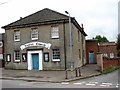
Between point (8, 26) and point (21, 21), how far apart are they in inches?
81.3

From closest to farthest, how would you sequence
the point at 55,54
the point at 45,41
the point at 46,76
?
1. the point at 46,76
2. the point at 55,54
3. the point at 45,41

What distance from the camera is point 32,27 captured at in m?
19.3

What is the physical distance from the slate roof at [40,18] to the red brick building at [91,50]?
11.9 metres

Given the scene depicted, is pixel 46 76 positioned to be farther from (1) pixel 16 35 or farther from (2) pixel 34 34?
(1) pixel 16 35

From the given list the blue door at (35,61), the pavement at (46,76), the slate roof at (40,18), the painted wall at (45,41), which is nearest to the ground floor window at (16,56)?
the painted wall at (45,41)

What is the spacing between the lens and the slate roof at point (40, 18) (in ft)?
60.2

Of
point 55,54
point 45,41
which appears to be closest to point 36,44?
point 45,41

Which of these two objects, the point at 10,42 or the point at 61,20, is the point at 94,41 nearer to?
the point at 61,20

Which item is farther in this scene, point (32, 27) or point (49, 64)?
point (32, 27)

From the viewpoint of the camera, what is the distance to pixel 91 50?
97.3 ft

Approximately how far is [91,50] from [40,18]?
14552 millimetres

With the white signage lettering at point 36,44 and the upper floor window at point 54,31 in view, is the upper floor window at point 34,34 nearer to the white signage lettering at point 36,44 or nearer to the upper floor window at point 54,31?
the white signage lettering at point 36,44

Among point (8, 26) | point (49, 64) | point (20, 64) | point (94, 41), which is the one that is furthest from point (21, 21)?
point (94, 41)

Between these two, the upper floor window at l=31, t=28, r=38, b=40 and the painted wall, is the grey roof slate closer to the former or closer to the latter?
the painted wall
